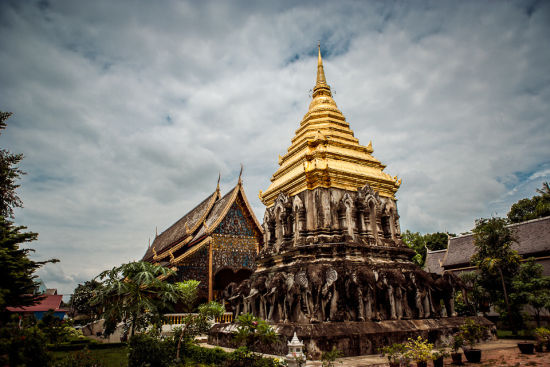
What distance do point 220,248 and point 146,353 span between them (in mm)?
9694

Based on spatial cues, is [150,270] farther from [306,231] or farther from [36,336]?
[306,231]

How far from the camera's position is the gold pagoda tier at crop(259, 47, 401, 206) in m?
9.80

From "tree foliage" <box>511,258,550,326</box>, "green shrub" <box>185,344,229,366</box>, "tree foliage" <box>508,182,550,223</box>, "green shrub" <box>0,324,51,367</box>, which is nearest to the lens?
"green shrub" <box>0,324,51,367</box>

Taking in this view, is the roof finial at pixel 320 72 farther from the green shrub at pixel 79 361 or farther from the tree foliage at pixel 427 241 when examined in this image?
the tree foliage at pixel 427 241

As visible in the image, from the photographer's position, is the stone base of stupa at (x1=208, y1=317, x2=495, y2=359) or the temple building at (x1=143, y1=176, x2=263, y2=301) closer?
the stone base of stupa at (x1=208, y1=317, x2=495, y2=359)

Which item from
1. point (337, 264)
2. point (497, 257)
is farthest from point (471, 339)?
point (497, 257)

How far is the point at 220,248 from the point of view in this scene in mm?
15250

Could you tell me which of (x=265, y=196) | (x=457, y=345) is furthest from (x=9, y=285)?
(x=457, y=345)

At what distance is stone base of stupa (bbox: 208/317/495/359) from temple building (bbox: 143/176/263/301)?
744 centimetres

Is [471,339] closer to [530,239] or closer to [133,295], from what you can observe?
[133,295]

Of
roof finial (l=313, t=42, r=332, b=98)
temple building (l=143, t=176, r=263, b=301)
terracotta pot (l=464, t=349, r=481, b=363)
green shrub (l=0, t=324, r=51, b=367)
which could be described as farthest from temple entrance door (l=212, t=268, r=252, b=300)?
green shrub (l=0, t=324, r=51, b=367)

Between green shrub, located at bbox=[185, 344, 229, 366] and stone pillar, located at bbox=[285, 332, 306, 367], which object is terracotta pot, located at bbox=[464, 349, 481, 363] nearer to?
stone pillar, located at bbox=[285, 332, 306, 367]

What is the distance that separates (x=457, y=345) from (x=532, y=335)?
6179 millimetres

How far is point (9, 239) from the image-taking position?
702 centimetres
